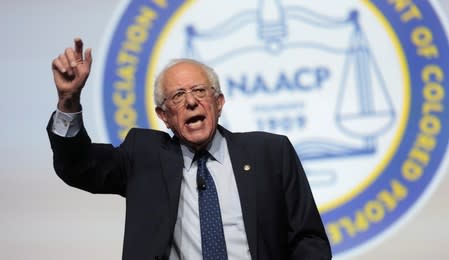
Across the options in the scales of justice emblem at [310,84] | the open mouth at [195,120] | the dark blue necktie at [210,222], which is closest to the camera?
the dark blue necktie at [210,222]

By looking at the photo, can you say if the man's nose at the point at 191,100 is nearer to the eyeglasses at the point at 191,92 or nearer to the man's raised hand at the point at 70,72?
the eyeglasses at the point at 191,92

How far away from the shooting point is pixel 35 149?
2826mm

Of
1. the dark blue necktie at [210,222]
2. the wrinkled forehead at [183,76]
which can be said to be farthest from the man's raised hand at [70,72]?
the dark blue necktie at [210,222]

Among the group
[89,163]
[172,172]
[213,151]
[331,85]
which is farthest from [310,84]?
[89,163]

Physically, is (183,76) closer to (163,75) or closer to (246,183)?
(163,75)

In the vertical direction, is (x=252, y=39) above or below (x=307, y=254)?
above

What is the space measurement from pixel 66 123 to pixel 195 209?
1.29ft

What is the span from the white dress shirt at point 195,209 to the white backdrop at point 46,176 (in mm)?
1145

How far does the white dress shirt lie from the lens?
5.19ft

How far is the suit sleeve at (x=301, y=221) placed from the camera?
5.53ft

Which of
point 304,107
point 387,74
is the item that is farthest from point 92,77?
point 387,74

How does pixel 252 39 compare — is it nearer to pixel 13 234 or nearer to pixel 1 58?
pixel 1 58

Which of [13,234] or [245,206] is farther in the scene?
[13,234]

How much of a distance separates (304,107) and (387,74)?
1.25ft
